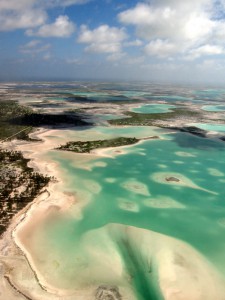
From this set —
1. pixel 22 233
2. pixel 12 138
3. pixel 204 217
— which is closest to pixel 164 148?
pixel 204 217

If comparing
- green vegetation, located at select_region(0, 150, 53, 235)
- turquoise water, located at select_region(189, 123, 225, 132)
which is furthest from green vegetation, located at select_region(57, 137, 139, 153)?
turquoise water, located at select_region(189, 123, 225, 132)

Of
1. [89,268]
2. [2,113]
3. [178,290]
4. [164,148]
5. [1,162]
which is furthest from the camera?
[2,113]

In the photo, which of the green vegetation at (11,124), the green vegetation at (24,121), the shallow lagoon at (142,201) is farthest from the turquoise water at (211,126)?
the green vegetation at (11,124)

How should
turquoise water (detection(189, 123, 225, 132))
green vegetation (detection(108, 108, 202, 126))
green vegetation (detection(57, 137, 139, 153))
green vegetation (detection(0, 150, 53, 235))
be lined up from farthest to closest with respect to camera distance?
green vegetation (detection(108, 108, 202, 126))
turquoise water (detection(189, 123, 225, 132))
green vegetation (detection(57, 137, 139, 153))
green vegetation (detection(0, 150, 53, 235))

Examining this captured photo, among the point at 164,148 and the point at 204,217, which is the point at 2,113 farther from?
the point at 204,217

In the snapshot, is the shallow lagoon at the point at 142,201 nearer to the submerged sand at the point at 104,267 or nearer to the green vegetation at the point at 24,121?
the submerged sand at the point at 104,267

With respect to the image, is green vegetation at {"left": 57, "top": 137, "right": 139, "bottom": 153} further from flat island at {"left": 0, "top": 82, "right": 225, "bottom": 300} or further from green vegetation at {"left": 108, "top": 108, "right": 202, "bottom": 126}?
green vegetation at {"left": 108, "top": 108, "right": 202, "bottom": 126}

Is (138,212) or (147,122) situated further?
(147,122)
